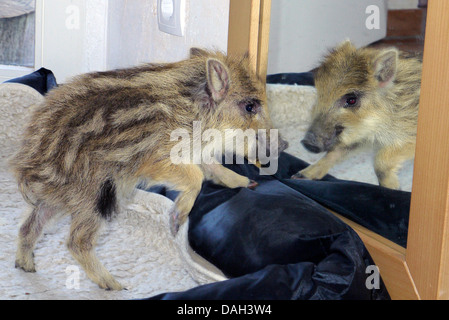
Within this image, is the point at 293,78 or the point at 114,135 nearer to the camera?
the point at 114,135

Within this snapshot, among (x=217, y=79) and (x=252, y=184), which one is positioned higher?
(x=217, y=79)

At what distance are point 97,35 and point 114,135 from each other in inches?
72.8

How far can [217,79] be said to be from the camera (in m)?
1.71

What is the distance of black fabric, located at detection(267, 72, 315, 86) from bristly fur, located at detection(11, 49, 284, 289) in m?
0.08

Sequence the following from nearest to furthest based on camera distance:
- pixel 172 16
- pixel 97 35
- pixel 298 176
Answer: pixel 298 176, pixel 172 16, pixel 97 35

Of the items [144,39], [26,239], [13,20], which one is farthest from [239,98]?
[13,20]

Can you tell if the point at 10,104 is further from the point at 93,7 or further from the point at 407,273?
the point at 407,273

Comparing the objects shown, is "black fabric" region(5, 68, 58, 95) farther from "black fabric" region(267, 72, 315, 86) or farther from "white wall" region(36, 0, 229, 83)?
"black fabric" region(267, 72, 315, 86)

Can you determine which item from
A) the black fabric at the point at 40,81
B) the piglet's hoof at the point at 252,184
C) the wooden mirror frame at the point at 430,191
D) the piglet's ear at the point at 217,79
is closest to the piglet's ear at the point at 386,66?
the wooden mirror frame at the point at 430,191

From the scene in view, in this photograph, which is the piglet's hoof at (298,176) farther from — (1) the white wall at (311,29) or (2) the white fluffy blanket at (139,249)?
(1) the white wall at (311,29)

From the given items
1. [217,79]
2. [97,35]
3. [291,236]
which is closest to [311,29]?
[217,79]

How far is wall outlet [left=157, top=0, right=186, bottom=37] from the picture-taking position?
87.0 inches

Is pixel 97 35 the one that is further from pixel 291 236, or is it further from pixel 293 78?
pixel 291 236

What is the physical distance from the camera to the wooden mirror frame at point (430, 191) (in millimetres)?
1147
